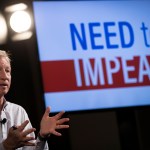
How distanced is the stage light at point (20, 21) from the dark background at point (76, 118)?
0.05m

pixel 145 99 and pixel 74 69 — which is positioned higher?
pixel 74 69

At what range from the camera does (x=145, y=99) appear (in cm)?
353

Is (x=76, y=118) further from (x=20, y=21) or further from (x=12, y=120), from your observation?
(x=12, y=120)

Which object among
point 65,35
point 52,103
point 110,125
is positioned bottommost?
point 110,125

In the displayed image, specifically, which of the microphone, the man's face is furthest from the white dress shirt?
the man's face

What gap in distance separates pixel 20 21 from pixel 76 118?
78 cm

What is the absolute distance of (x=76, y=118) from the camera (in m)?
3.46

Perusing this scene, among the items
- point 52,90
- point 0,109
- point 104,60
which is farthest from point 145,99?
point 0,109

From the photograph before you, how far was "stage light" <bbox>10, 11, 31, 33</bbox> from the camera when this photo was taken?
343cm

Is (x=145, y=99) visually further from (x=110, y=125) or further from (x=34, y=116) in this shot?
(x=34, y=116)

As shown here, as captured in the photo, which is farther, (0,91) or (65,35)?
(65,35)

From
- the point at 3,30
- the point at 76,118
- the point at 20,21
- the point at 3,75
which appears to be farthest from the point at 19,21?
the point at 3,75

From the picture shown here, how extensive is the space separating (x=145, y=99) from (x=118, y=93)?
21 centimetres

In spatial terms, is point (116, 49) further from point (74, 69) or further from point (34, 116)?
point (34, 116)
